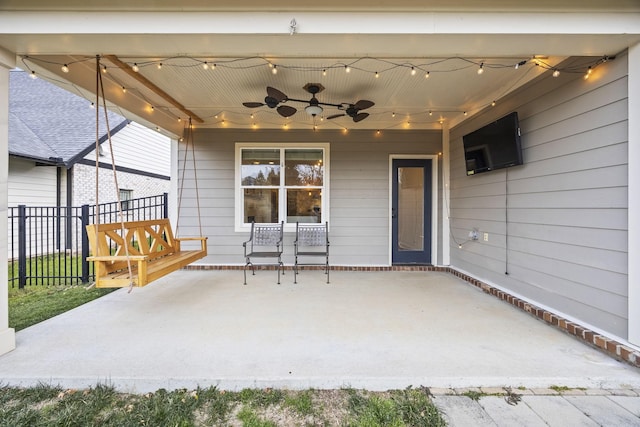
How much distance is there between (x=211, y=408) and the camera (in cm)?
170

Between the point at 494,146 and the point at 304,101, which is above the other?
the point at 304,101

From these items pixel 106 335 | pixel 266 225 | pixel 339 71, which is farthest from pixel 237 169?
pixel 106 335

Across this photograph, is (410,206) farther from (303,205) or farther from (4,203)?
(4,203)

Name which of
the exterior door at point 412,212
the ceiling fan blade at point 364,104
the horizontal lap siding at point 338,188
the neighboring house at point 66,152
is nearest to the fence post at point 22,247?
the horizontal lap siding at point 338,188

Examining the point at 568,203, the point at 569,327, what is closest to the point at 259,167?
the point at 568,203

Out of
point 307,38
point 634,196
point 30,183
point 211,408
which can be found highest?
point 307,38

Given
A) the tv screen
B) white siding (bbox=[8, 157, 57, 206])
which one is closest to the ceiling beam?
the tv screen

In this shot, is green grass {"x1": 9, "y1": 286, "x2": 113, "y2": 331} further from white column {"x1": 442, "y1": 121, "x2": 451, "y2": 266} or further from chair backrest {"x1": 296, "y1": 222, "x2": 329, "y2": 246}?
white column {"x1": 442, "y1": 121, "x2": 451, "y2": 266}

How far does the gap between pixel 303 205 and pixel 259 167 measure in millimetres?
1079

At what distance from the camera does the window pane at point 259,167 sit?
209 inches

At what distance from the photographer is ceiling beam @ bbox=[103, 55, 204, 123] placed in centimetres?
298

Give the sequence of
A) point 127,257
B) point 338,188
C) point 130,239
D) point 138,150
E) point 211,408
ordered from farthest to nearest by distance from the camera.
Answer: point 138,150 → point 338,188 → point 130,239 → point 127,257 → point 211,408

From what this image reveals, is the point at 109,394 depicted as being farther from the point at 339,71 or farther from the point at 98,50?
the point at 339,71

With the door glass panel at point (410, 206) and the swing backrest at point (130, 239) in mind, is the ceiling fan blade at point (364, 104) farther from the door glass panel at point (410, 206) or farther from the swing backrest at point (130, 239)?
the swing backrest at point (130, 239)
